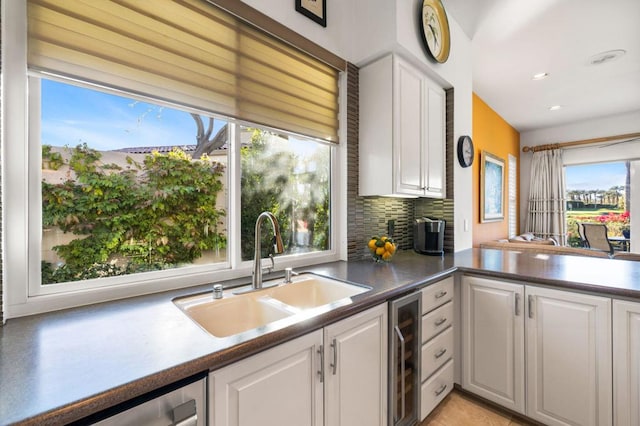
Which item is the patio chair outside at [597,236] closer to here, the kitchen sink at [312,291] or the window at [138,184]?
the kitchen sink at [312,291]

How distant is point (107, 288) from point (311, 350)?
2.76 ft

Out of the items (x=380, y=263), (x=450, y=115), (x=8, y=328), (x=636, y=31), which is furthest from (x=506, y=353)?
(x=636, y=31)

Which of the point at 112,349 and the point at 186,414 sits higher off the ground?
the point at 112,349

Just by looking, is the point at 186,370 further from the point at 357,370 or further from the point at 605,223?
the point at 605,223

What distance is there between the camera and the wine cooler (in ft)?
4.38

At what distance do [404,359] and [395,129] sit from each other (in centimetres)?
140

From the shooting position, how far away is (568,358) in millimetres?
1470

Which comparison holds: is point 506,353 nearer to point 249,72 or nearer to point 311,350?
point 311,350

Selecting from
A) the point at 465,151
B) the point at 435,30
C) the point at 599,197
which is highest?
the point at 435,30

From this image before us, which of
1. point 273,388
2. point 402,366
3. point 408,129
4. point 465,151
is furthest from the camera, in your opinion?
point 465,151

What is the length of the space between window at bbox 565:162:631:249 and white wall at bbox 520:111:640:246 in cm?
13

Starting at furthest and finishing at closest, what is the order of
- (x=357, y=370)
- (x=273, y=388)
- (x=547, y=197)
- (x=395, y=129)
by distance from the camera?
(x=547, y=197) < (x=395, y=129) < (x=357, y=370) < (x=273, y=388)

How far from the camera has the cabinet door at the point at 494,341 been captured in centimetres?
162

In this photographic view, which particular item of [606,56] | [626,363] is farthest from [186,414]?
[606,56]
